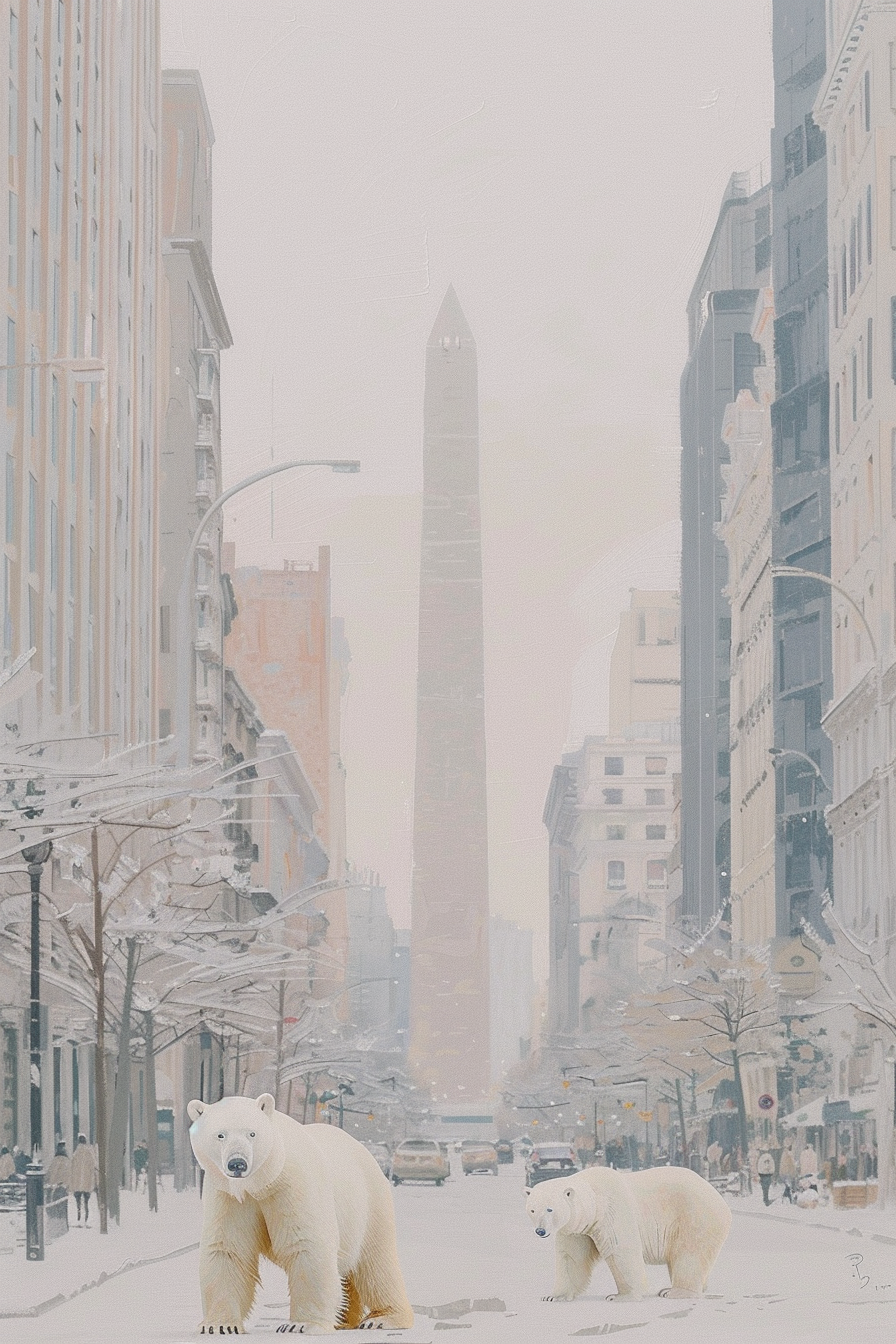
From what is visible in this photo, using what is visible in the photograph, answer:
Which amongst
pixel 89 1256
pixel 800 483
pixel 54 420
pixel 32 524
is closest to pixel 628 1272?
pixel 89 1256

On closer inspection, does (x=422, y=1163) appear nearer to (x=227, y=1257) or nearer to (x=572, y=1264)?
(x=572, y=1264)

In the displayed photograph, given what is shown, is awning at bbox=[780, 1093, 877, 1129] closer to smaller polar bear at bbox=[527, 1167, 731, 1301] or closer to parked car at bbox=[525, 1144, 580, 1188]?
parked car at bbox=[525, 1144, 580, 1188]

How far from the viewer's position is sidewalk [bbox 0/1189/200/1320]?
25.4 m

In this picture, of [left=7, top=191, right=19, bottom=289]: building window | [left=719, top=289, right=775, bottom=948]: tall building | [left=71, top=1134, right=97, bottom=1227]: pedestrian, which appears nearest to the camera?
[left=71, top=1134, right=97, bottom=1227]: pedestrian

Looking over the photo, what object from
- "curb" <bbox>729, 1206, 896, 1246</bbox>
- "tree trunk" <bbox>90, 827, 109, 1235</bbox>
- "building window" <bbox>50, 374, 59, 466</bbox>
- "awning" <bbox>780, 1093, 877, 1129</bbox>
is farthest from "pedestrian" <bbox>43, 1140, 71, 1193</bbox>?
"awning" <bbox>780, 1093, 877, 1129</bbox>

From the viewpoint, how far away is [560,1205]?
68.8 ft

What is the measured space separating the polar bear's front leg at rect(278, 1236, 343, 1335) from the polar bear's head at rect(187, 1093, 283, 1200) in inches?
24.7

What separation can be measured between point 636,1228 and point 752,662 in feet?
361

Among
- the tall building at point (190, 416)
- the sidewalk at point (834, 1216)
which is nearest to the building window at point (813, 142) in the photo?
the tall building at point (190, 416)

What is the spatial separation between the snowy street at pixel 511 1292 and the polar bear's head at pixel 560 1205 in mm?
718

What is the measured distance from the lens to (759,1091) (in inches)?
4833

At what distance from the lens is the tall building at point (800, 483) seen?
114750 mm

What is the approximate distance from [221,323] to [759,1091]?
146ft
